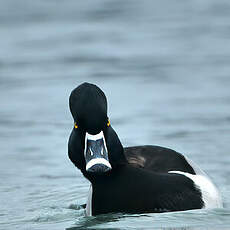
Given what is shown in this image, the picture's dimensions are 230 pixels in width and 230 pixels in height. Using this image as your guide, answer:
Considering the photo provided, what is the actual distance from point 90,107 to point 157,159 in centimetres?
142

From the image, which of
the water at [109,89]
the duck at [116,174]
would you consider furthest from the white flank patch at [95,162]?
the water at [109,89]

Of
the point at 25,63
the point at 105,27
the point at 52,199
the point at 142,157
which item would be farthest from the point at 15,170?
the point at 105,27

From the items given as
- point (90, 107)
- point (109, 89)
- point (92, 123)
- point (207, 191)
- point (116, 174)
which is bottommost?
point (207, 191)

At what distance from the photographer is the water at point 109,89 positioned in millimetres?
10422

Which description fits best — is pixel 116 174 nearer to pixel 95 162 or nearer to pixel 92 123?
pixel 95 162

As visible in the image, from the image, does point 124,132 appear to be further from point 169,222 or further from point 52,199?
point 169,222

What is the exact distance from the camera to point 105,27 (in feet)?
57.9

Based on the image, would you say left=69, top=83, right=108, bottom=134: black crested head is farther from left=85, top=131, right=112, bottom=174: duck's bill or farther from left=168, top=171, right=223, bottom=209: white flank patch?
left=168, top=171, right=223, bottom=209: white flank patch

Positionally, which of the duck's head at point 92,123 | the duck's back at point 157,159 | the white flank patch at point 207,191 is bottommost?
the white flank patch at point 207,191

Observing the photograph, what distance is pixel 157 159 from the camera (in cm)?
994

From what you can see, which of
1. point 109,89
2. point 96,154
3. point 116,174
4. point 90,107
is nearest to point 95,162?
point 96,154

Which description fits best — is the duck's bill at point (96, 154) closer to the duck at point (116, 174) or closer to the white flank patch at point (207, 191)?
the duck at point (116, 174)

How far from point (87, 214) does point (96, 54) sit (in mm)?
6714

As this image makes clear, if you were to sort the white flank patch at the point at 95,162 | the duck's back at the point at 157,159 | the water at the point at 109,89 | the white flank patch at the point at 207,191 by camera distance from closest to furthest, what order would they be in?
the white flank patch at the point at 95,162 < the white flank patch at the point at 207,191 < the duck's back at the point at 157,159 < the water at the point at 109,89
